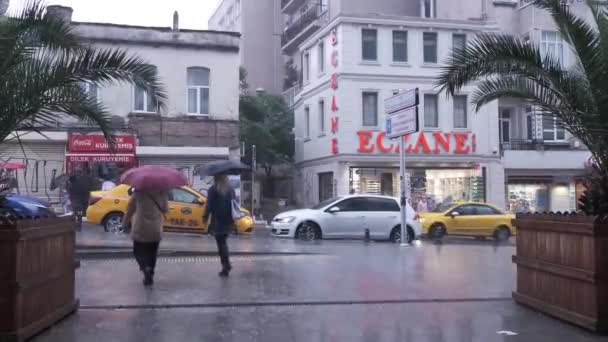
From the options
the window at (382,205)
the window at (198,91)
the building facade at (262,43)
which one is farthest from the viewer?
the building facade at (262,43)

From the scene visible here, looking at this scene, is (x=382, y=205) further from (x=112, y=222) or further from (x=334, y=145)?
(x=334, y=145)

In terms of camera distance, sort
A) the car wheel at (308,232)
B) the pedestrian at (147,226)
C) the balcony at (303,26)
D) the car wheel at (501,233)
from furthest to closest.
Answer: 1. the balcony at (303,26)
2. the car wheel at (501,233)
3. the car wheel at (308,232)
4. the pedestrian at (147,226)

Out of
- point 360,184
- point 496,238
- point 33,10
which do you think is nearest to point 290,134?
point 360,184

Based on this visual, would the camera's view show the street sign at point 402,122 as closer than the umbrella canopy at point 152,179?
No

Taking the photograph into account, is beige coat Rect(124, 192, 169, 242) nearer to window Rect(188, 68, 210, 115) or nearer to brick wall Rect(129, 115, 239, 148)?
brick wall Rect(129, 115, 239, 148)

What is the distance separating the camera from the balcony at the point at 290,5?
4500cm

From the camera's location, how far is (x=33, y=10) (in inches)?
294

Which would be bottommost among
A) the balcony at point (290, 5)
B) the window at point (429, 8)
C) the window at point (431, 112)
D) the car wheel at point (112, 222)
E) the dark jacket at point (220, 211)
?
the car wheel at point (112, 222)

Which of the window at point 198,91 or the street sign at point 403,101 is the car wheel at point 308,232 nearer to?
the street sign at point 403,101

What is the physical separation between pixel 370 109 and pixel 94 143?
1305cm

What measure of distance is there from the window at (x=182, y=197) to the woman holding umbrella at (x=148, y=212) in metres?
9.20

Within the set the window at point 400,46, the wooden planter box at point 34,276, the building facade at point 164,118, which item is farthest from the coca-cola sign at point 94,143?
the wooden planter box at point 34,276

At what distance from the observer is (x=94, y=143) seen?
2542 centimetres

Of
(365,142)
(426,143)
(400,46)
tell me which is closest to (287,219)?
(365,142)
